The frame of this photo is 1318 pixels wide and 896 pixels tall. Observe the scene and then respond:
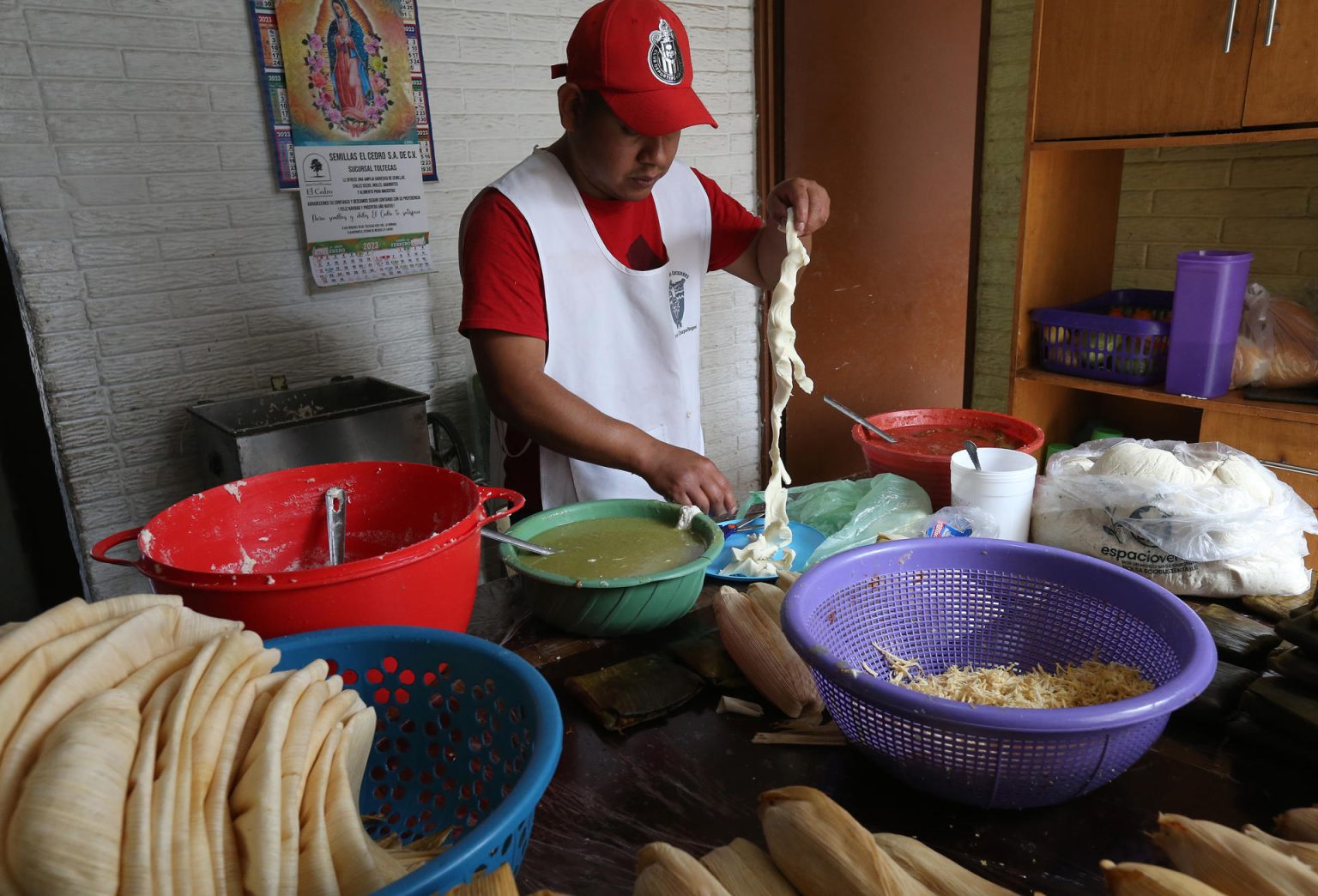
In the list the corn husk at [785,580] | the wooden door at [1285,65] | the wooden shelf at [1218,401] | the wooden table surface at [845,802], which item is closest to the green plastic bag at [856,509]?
the corn husk at [785,580]

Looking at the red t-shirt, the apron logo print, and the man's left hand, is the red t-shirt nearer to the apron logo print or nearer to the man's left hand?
the apron logo print

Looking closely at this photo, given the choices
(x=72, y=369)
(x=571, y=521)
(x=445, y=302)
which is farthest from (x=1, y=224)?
(x=571, y=521)

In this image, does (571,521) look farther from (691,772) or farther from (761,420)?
(761,420)

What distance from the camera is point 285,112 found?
2824mm

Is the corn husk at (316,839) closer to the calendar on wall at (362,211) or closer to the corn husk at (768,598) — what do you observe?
the corn husk at (768,598)

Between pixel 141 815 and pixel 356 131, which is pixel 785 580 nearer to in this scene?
pixel 141 815

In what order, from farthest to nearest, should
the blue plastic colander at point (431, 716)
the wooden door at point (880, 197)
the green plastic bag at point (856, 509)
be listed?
the wooden door at point (880, 197) < the green plastic bag at point (856, 509) < the blue plastic colander at point (431, 716)

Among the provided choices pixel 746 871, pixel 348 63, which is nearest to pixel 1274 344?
pixel 746 871

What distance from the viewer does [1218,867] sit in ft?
2.28

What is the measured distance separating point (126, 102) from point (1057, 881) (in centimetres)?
305

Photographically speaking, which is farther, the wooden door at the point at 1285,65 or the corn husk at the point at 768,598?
the wooden door at the point at 1285,65

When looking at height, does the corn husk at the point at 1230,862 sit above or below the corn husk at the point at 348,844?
below

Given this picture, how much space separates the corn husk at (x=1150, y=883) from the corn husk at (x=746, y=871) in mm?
263

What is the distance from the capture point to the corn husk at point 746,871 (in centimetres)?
75
